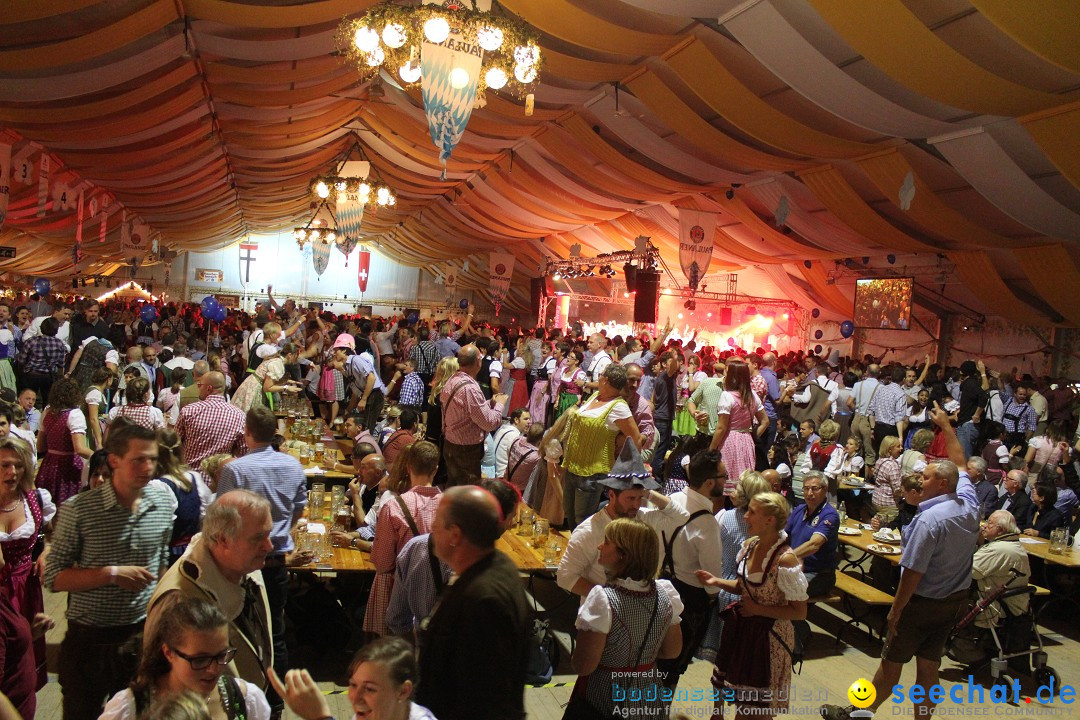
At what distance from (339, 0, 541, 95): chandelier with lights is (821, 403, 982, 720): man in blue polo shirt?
3.57 m

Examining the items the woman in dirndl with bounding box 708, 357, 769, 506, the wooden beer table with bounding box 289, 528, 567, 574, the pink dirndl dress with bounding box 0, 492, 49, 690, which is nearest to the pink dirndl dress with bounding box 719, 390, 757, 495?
the woman in dirndl with bounding box 708, 357, 769, 506

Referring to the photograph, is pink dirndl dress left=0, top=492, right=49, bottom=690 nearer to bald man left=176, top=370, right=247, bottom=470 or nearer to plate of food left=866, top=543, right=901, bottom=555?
bald man left=176, top=370, right=247, bottom=470

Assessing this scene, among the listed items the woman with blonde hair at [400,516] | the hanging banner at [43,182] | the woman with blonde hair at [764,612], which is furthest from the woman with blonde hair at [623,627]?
the hanging banner at [43,182]

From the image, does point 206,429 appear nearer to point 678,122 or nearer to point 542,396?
point 542,396

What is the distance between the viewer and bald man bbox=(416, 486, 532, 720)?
189 centimetres

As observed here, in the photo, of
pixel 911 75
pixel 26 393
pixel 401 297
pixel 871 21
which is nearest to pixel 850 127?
pixel 911 75

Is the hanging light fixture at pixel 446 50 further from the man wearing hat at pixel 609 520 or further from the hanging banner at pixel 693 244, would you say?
the hanging banner at pixel 693 244

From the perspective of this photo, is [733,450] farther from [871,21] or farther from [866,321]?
[866,321]

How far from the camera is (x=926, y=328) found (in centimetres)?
1357

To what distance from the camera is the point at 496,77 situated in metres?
6.16

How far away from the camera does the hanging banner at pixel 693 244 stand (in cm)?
1270

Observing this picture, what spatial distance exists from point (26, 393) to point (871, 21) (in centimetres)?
638

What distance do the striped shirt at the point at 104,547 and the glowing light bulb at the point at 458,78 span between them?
3.43 meters

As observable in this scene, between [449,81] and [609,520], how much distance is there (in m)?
3.20
